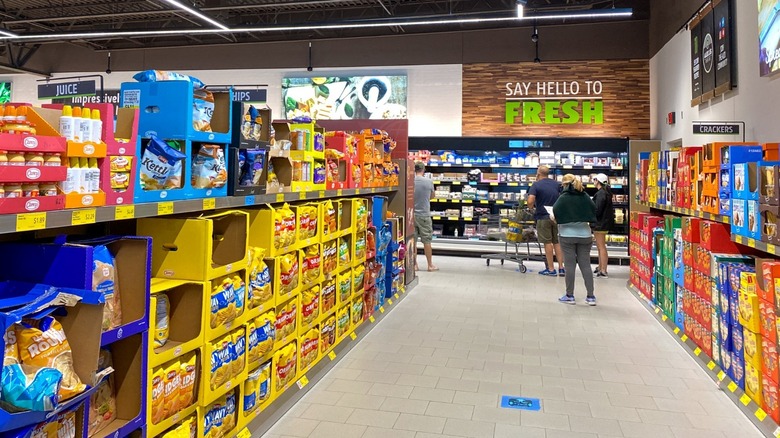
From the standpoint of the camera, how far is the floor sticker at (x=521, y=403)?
134 inches

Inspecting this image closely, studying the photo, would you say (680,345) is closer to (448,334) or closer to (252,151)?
(448,334)

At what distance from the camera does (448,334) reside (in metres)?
5.11

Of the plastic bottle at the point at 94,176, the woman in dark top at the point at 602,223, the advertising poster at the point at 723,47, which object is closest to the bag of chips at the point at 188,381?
the plastic bottle at the point at 94,176

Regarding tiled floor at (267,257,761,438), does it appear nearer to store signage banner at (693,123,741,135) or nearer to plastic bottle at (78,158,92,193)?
plastic bottle at (78,158,92,193)

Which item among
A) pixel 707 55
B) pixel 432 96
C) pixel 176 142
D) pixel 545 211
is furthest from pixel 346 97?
pixel 176 142

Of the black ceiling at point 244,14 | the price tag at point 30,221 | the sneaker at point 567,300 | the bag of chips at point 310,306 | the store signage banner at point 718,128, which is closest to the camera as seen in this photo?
the price tag at point 30,221

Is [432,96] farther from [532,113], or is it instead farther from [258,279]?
[258,279]

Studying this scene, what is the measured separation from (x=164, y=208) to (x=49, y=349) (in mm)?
866

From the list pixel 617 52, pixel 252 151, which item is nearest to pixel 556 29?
pixel 617 52

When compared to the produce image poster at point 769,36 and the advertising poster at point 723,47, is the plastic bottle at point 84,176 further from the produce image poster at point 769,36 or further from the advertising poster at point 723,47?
the advertising poster at point 723,47

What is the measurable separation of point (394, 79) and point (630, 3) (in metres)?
5.02

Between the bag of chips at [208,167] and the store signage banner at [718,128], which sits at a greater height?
the store signage banner at [718,128]

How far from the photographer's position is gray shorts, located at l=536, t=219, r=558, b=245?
849cm

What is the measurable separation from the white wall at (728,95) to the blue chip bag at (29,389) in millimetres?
5832
